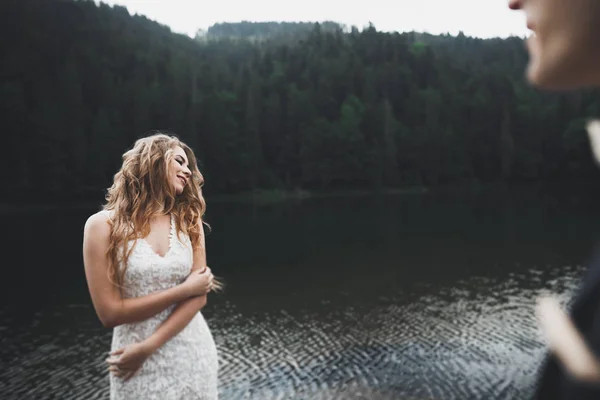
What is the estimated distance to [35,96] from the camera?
61250 mm

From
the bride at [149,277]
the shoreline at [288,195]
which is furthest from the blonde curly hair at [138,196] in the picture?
the shoreline at [288,195]

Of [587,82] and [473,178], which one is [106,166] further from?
[587,82]

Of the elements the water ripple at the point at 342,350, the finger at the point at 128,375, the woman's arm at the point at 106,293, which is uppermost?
the woman's arm at the point at 106,293

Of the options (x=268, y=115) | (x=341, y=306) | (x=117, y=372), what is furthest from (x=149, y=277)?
(x=268, y=115)

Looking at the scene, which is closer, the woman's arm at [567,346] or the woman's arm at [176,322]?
the woman's arm at [567,346]

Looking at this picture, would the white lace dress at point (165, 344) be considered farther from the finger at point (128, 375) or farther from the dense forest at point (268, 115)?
the dense forest at point (268, 115)

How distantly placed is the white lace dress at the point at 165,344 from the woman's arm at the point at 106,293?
58 mm

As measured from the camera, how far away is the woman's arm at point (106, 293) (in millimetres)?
2047

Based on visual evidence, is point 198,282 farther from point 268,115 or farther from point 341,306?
point 268,115

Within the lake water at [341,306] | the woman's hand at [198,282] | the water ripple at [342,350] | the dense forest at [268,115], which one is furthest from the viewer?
the dense forest at [268,115]

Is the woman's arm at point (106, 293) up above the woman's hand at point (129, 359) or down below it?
above

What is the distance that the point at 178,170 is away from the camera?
216cm

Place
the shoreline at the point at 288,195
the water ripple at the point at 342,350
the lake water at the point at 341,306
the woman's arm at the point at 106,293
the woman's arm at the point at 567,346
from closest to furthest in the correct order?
the woman's arm at the point at 567,346 → the woman's arm at the point at 106,293 → the water ripple at the point at 342,350 → the lake water at the point at 341,306 → the shoreline at the point at 288,195

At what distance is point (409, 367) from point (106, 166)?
4719 centimetres
